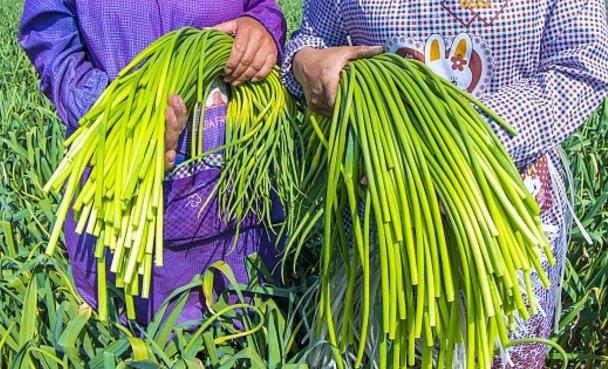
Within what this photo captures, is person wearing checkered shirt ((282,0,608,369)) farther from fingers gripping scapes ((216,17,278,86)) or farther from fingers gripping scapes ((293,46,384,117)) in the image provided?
fingers gripping scapes ((216,17,278,86))

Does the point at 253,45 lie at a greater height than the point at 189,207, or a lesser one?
greater

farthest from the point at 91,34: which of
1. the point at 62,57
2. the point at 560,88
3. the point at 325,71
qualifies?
the point at 560,88

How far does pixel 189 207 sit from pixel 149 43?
287 millimetres

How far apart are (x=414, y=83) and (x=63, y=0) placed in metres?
0.63

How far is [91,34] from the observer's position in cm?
121

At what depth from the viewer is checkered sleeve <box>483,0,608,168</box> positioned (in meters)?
0.96

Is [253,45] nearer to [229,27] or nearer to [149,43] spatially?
[229,27]

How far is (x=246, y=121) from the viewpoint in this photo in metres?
1.21

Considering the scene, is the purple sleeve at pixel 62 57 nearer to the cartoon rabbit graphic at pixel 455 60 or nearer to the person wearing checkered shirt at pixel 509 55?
the person wearing checkered shirt at pixel 509 55

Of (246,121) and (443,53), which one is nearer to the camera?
(443,53)

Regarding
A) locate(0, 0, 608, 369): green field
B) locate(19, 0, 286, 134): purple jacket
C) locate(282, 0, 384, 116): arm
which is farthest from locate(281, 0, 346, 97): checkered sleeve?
locate(0, 0, 608, 369): green field

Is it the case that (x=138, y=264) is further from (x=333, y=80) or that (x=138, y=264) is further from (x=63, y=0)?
(x=63, y=0)

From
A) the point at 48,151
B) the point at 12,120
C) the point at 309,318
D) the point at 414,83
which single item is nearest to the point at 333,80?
the point at 414,83

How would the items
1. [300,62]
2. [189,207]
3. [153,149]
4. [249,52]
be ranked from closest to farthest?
1. [153,149]
2. [300,62]
3. [249,52]
4. [189,207]
